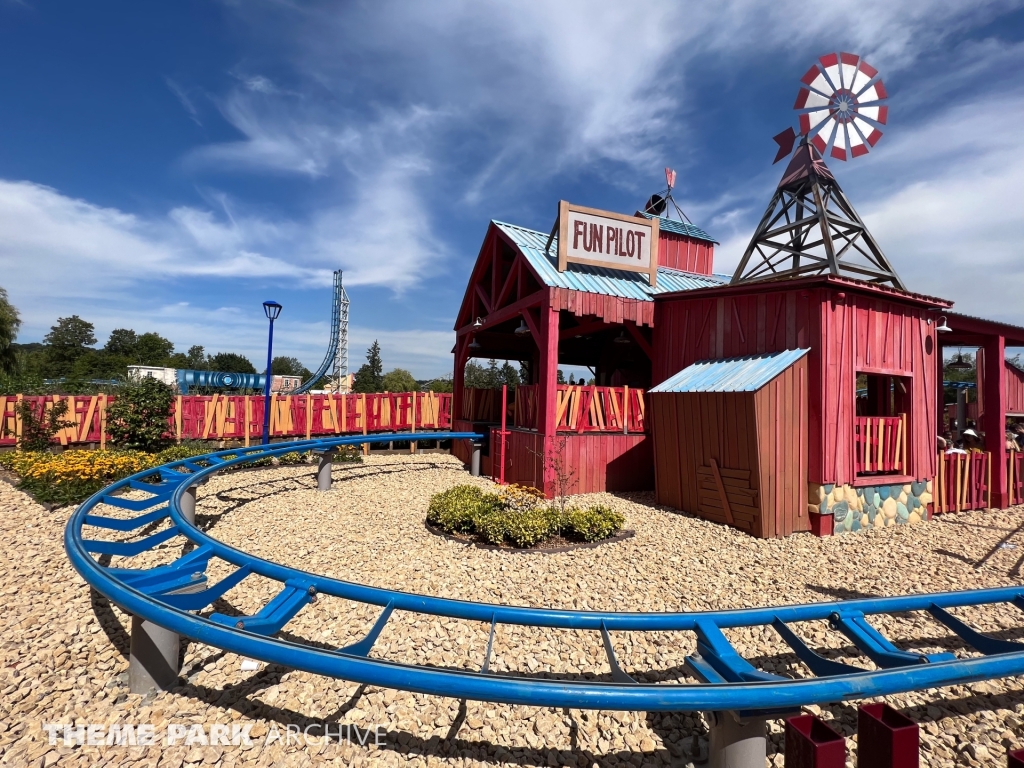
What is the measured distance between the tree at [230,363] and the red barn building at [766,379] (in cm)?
7745

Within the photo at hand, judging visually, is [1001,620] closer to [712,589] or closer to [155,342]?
[712,589]

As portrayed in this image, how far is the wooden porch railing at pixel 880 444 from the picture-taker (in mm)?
7305

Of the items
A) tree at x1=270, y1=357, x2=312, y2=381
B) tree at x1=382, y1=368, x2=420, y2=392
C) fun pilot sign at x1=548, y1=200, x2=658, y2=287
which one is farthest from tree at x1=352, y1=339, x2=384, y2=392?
fun pilot sign at x1=548, y1=200, x2=658, y2=287

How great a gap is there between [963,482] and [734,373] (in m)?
5.15

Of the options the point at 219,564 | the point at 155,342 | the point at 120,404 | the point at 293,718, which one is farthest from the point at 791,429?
the point at 155,342

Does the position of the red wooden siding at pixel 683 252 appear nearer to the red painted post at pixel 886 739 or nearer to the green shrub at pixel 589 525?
the green shrub at pixel 589 525

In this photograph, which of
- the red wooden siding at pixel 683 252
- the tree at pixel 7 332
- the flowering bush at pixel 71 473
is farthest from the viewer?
the tree at pixel 7 332

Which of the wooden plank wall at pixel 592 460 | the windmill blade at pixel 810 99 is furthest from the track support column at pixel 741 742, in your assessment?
the windmill blade at pixel 810 99

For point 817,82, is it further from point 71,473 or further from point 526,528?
point 71,473

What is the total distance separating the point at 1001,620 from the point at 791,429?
2953 mm

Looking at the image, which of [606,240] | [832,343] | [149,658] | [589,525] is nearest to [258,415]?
[606,240]

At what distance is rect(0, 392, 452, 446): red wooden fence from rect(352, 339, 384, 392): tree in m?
42.9

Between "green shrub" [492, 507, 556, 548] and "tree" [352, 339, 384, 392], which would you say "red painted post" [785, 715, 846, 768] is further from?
"tree" [352, 339, 384, 392]

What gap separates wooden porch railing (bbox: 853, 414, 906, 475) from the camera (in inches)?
288
